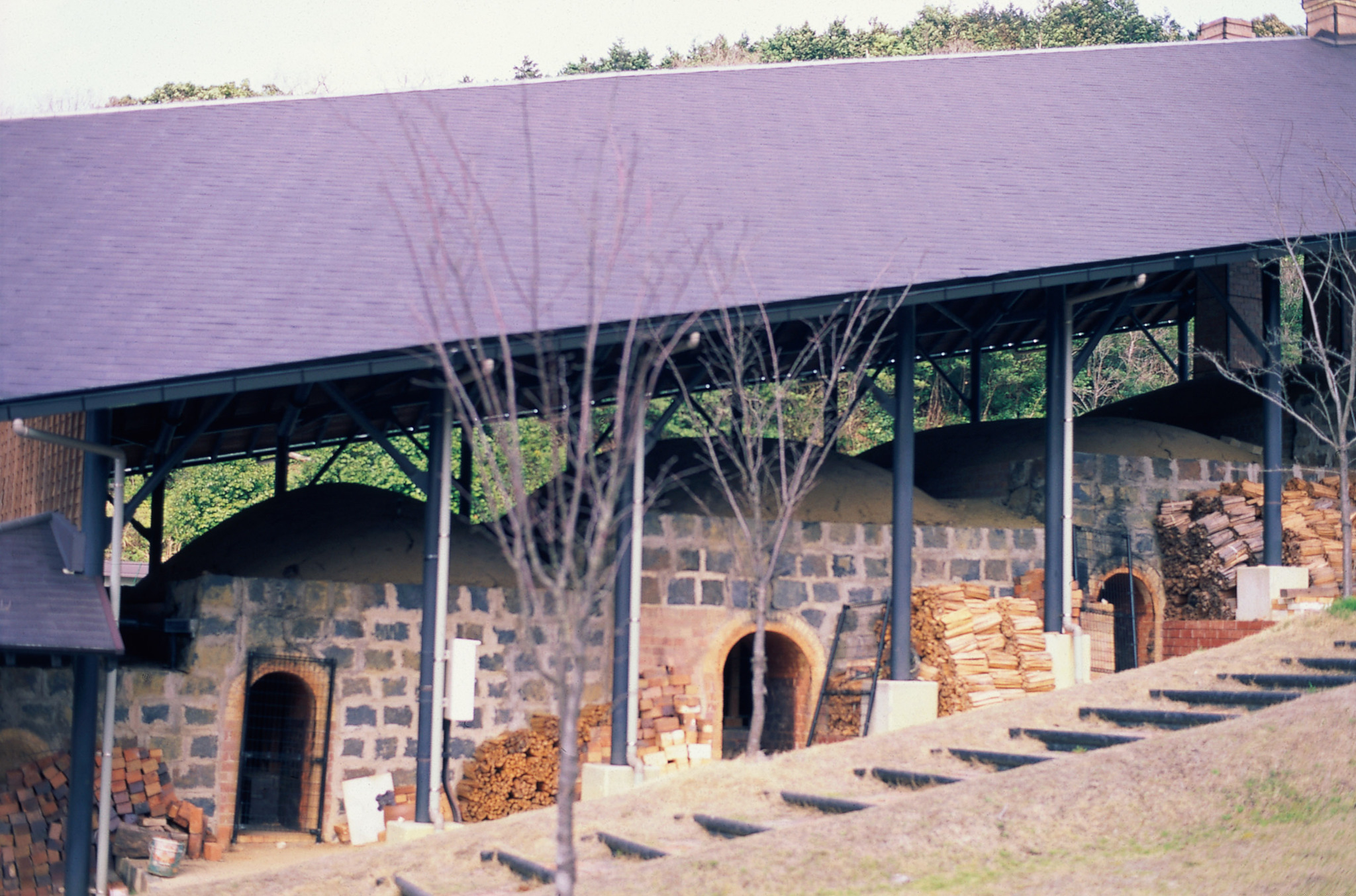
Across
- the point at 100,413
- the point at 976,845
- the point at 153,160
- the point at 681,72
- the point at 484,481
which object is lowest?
the point at 976,845

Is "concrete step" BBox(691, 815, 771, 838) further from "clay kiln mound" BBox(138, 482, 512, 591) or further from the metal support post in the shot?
the metal support post

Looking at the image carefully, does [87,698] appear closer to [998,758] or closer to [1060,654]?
[998,758]

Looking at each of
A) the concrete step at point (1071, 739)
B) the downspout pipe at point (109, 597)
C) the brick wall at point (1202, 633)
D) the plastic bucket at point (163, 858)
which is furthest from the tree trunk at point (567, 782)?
the brick wall at point (1202, 633)

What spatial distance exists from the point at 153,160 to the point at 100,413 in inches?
143

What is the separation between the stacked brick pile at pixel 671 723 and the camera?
14867mm

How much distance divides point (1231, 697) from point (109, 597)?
9.15 meters

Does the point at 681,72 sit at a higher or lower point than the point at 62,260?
higher

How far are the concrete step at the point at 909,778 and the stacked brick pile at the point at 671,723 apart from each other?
4.74 metres

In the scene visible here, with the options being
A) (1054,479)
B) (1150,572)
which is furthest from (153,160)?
(1150,572)

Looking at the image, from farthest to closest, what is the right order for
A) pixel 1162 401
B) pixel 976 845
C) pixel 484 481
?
pixel 1162 401, pixel 976 845, pixel 484 481

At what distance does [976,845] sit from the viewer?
8.20 metres

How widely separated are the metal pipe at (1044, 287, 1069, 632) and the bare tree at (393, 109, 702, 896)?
14.5 ft

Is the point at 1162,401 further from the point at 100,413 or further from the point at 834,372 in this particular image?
the point at 100,413

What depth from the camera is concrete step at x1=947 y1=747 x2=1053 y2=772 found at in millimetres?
9977
